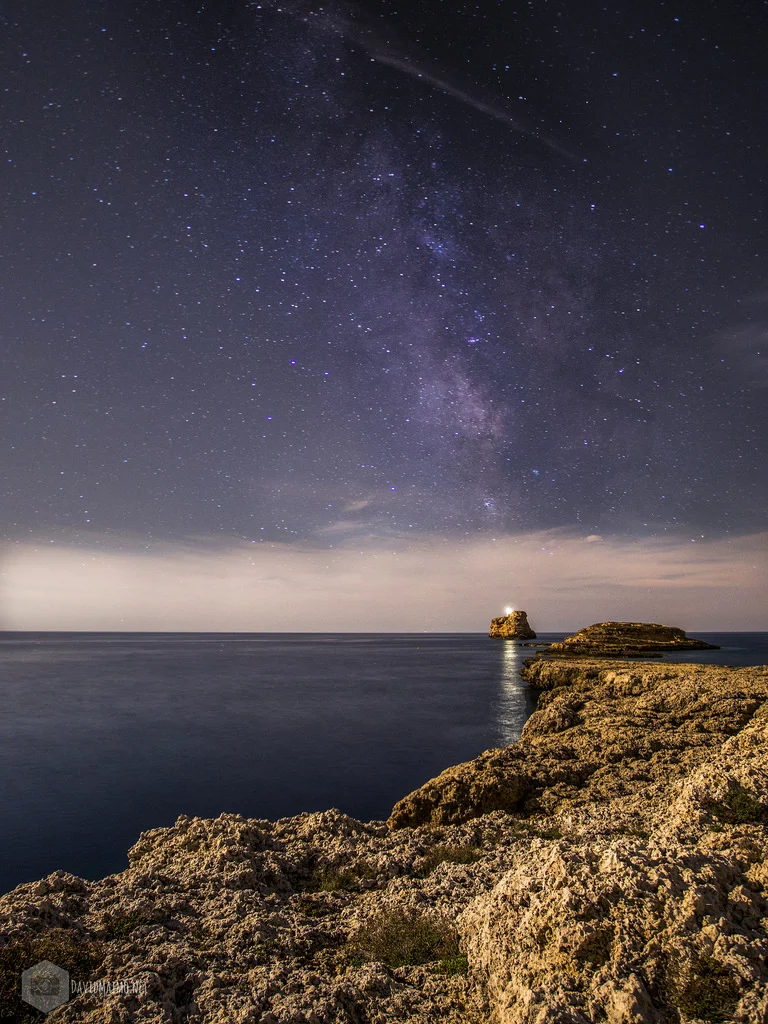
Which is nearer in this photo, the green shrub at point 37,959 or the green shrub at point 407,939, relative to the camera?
the green shrub at point 37,959

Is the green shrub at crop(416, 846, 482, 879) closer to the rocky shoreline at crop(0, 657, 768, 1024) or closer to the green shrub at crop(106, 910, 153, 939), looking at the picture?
the rocky shoreline at crop(0, 657, 768, 1024)

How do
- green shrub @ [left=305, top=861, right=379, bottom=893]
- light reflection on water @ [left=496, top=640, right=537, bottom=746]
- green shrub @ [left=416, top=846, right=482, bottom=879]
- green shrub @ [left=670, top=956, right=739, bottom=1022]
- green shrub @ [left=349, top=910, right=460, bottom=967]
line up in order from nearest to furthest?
1. green shrub @ [left=670, top=956, right=739, bottom=1022]
2. green shrub @ [left=349, top=910, right=460, bottom=967]
3. green shrub @ [left=305, top=861, right=379, bottom=893]
4. green shrub @ [left=416, top=846, right=482, bottom=879]
5. light reflection on water @ [left=496, top=640, right=537, bottom=746]

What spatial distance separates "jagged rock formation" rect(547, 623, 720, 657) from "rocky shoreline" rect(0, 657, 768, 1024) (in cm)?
9026

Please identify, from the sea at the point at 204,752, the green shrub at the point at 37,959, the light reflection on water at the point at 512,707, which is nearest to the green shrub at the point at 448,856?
the green shrub at the point at 37,959

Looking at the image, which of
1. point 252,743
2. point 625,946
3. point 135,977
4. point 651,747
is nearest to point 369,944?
point 135,977

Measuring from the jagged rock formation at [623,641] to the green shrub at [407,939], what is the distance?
94.0 metres

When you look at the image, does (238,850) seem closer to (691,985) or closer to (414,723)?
(691,985)

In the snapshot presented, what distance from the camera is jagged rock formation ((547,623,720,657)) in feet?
320

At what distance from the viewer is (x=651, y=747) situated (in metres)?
16.6

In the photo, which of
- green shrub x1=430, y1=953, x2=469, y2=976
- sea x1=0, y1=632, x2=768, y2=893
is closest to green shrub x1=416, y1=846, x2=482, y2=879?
green shrub x1=430, y1=953, x2=469, y2=976

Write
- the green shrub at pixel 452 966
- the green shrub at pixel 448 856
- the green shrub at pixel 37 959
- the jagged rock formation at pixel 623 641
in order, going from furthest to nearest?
the jagged rock formation at pixel 623 641
the green shrub at pixel 448 856
the green shrub at pixel 452 966
the green shrub at pixel 37 959

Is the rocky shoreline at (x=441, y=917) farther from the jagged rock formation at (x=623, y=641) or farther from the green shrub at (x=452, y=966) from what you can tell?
the jagged rock formation at (x=623, y=641)

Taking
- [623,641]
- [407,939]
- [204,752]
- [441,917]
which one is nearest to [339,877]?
[441,917]

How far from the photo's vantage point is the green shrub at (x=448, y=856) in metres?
10.1
